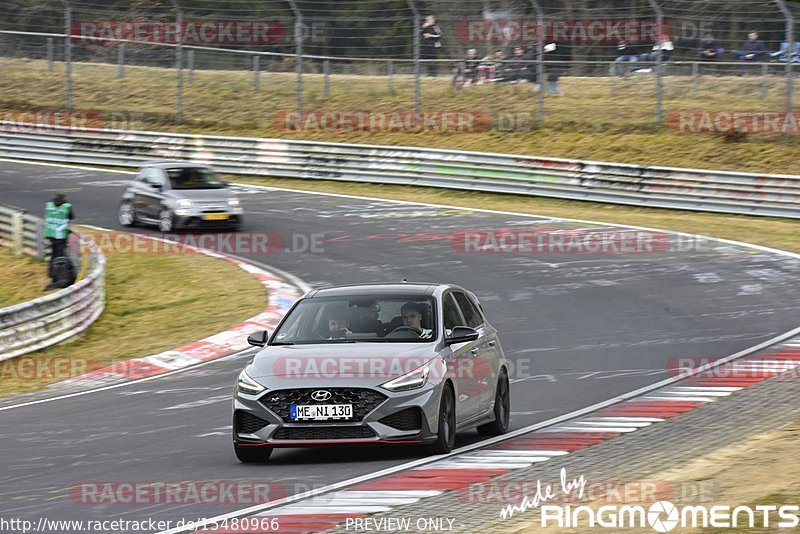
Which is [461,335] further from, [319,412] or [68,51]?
[68,51]

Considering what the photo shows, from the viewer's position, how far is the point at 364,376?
10.3 meters

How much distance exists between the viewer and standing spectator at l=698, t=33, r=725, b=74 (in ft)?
101

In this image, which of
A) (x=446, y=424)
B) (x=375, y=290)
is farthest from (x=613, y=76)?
(x=446, y=424)

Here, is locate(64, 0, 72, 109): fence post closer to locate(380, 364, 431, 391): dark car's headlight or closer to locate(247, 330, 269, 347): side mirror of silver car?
locate(247, 330, 269, 347): side mirror of silver car

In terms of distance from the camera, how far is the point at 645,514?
25.3 ft

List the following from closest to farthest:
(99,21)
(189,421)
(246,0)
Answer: (189,421)
(246,0)
(99,21)

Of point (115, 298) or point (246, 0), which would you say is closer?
point (115, 298)

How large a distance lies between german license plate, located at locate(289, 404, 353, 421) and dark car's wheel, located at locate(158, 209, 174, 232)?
18879mm

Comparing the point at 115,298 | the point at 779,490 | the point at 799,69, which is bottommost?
the point at 115,298

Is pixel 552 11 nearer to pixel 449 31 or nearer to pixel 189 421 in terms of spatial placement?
pixel 449 31

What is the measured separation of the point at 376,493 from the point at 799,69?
24.0 m

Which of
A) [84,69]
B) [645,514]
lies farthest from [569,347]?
[84,69]

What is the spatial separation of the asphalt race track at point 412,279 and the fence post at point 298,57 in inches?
173

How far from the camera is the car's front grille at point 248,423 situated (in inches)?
406
